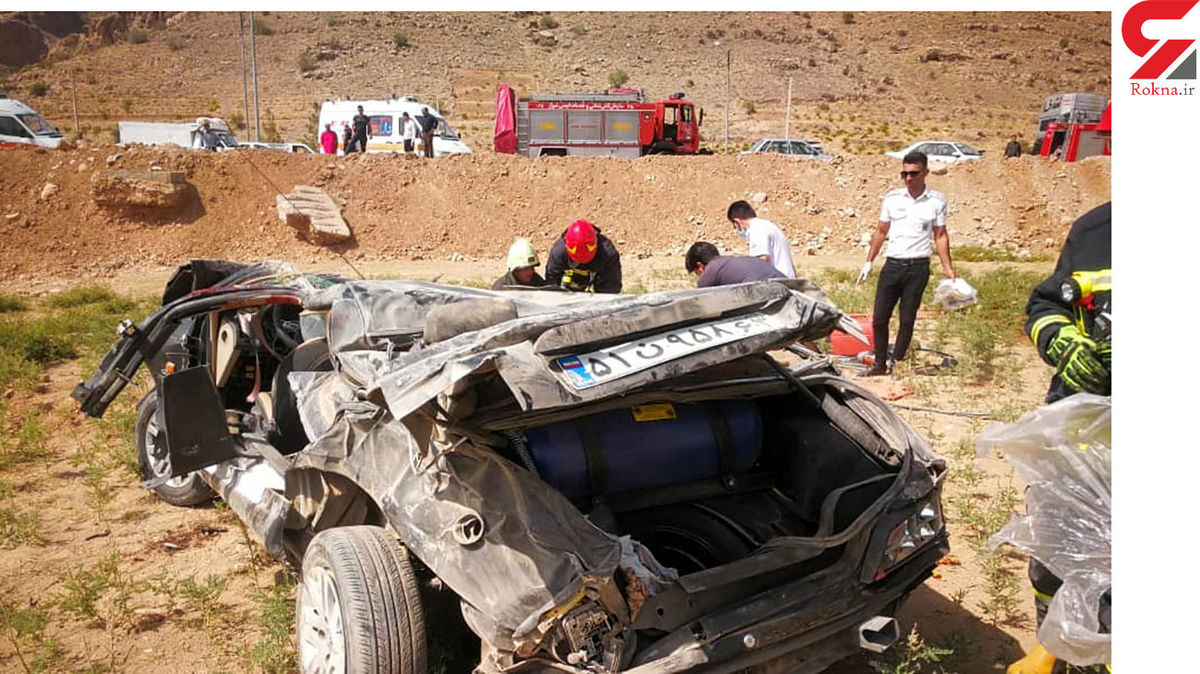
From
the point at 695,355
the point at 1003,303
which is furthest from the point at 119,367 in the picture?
the point at 1003,303

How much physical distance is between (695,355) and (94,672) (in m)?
2.61

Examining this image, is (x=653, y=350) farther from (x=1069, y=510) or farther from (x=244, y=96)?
(x=244, y=96)

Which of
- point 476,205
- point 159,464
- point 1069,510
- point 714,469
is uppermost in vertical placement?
point 476,205

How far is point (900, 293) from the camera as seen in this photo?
728cm

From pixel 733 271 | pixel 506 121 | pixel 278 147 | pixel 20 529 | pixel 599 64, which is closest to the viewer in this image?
pixel 20 529

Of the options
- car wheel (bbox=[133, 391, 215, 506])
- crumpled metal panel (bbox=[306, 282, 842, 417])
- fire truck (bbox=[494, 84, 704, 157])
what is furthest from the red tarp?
crumpled metal panel (bbox=[306, 282, 842, 417])

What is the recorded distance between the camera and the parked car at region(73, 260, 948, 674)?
234cm

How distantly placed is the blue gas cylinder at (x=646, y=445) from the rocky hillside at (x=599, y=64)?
1626 inches

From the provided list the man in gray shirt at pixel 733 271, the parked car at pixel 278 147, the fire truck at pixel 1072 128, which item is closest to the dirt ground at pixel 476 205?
the parked car at pixel 278 147

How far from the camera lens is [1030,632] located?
3619mm

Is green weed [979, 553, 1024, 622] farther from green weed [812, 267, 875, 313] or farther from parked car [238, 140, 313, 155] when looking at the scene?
parked car [238, 140, 313, 155]

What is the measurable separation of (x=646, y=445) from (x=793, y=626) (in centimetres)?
76

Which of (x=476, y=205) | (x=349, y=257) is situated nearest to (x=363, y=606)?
(x=349, y=257)

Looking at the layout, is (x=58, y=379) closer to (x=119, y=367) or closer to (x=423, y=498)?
(x=119, y=367)
